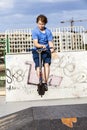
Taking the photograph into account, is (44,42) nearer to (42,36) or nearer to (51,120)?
(42,36)

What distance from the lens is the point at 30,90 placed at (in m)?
12.2

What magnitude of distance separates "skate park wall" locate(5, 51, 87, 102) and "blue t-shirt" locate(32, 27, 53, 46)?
10.9 ft

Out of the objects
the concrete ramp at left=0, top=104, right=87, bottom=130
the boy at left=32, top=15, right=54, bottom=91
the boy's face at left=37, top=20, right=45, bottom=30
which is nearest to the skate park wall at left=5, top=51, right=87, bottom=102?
the boy at left=32, top=15, right=54, bottom=91

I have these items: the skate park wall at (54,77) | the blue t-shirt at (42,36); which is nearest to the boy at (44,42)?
the blue t-shirt at (42,36)

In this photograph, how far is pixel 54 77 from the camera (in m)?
12.3

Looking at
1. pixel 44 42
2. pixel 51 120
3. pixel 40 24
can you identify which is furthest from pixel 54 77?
pixel 51 120

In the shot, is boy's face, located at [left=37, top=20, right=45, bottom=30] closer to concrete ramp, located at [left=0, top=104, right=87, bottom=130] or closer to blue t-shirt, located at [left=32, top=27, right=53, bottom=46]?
blue t-shirt, located at [left=32, top=27, right=53, bottom=46]

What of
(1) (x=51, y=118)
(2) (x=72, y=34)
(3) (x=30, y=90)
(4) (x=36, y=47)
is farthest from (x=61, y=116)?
(2) (x=72, y=34)

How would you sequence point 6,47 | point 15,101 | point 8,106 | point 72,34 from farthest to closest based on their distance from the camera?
point 72,34, point 6,47, point 15,101, point 8,106

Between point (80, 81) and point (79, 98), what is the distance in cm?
46

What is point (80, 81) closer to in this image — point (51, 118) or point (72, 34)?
point (72, 34)

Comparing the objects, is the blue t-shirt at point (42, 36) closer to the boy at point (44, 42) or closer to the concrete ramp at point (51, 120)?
the boy at point (44, 42)

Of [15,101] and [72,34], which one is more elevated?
[72,34]

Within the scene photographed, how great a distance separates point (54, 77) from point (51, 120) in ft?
26.2
